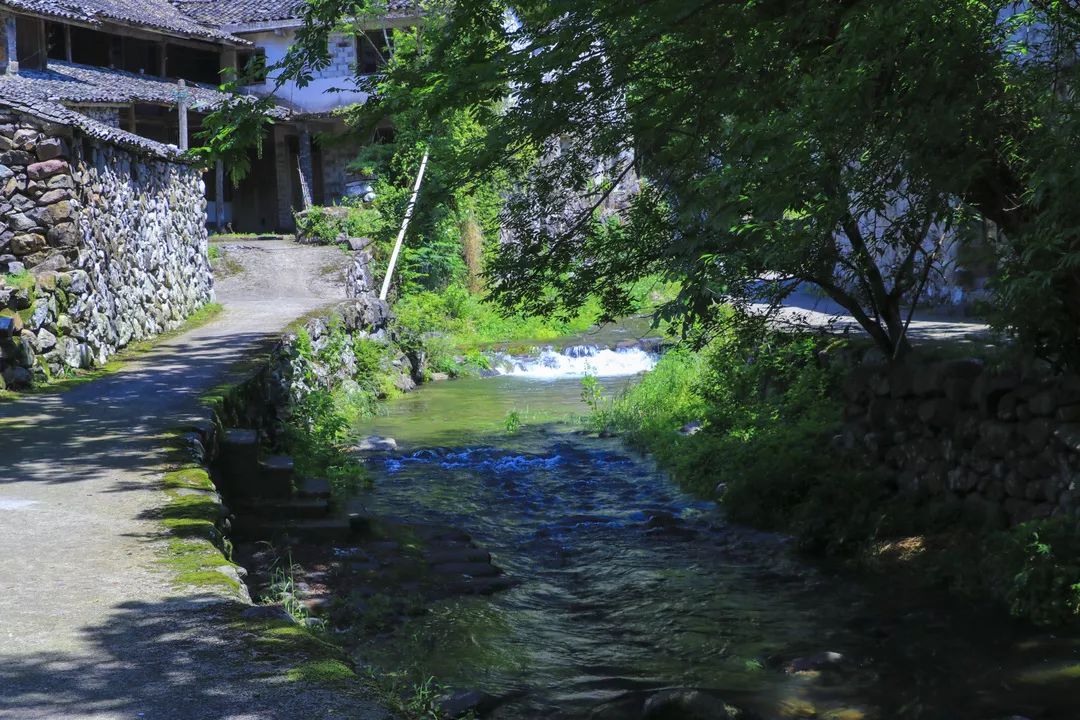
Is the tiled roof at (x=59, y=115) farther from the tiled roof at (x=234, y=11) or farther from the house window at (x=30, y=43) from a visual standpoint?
the tiled roof at (x=234, y=11)

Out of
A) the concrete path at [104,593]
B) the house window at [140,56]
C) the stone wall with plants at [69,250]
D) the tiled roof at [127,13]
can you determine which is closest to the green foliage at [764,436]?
the concrete path at [104,593]

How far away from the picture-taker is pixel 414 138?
1438 cm

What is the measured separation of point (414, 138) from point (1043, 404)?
869 centimetres

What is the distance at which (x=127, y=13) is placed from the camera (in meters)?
28.1

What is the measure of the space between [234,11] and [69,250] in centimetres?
2351

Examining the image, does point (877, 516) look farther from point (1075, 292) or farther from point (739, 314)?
point (1075, 292)

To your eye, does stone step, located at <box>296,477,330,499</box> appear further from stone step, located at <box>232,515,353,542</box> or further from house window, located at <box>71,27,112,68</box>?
house window, located at <box>71,27,112,68</box>

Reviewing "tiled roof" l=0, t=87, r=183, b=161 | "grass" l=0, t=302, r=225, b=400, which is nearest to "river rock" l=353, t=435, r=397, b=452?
"grass" l=0, t=302, r=225, b=400

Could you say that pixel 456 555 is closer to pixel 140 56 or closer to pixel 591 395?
pixel 591 395

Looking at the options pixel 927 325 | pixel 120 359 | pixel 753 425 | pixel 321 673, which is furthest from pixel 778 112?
pixel 120 359

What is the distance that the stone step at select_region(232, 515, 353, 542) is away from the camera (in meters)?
8.88

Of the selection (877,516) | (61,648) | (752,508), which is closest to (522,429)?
(752,508)

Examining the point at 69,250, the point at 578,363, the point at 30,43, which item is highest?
the point at 30,43

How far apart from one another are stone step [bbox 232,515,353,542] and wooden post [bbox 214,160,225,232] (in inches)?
906
